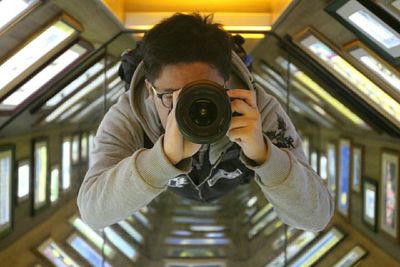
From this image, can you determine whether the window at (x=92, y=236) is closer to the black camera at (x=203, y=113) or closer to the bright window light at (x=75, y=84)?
the bright window light at (x=75, y=84)

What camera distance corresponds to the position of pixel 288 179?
1.11 meters

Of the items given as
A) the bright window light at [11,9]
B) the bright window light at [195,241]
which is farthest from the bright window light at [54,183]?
the bright window light at [11,9]

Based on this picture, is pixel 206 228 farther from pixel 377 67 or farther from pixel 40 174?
pixel 377 67

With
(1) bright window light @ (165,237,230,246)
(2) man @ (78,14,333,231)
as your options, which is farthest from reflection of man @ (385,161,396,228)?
(2) man @ (78,14,333,231)

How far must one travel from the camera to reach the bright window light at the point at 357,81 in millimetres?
2555

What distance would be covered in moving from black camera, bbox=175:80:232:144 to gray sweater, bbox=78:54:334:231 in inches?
3.2

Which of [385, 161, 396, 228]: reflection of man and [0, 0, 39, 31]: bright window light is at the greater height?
[0, 0, 39, 31]: bright window light

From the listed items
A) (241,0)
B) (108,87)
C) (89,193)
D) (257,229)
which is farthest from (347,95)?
(89,193)

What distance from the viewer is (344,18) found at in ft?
7.79

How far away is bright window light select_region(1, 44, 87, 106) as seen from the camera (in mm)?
2713

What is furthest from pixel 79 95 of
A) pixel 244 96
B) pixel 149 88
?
pixel 244 96

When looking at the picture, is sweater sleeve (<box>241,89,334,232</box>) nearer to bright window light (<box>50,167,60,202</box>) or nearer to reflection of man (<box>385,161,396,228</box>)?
reflection of man (<box>385,161,396,228</box>)

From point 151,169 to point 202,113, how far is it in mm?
157

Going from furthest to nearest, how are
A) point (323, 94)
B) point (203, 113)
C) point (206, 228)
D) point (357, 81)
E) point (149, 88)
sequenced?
point (323, 94)
point (206, 228)
point (357, 81)
point (149, 88)
point (203, 113)
